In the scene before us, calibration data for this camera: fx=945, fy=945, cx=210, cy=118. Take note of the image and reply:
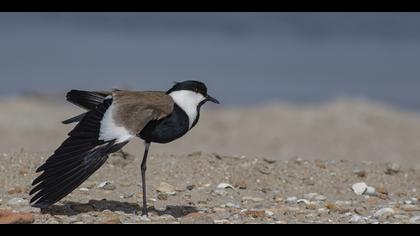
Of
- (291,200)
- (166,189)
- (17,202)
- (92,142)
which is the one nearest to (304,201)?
(291,200)

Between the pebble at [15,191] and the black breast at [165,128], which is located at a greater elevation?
the black breast at [165,128]

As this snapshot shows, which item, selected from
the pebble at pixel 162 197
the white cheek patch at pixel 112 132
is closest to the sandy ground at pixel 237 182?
the pebble at pixel 162 197

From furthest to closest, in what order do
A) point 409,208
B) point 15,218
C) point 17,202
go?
point 409,208 < point 17,202 < point 15,218

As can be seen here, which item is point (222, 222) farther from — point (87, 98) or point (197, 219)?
point (87, 98)

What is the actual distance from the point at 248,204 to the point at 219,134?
5.19 m

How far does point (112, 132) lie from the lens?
6.27 m

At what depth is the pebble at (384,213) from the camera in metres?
6.59

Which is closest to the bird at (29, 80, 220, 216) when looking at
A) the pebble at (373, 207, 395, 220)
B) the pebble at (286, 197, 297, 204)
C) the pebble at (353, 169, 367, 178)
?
the pebble at (286, 197, 297, 204)

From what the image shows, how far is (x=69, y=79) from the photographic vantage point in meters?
16.3

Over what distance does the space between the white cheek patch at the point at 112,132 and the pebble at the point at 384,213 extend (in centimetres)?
183

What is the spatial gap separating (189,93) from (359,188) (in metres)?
1.80

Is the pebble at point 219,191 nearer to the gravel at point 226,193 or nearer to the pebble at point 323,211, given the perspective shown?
the gravel at point 226,193
